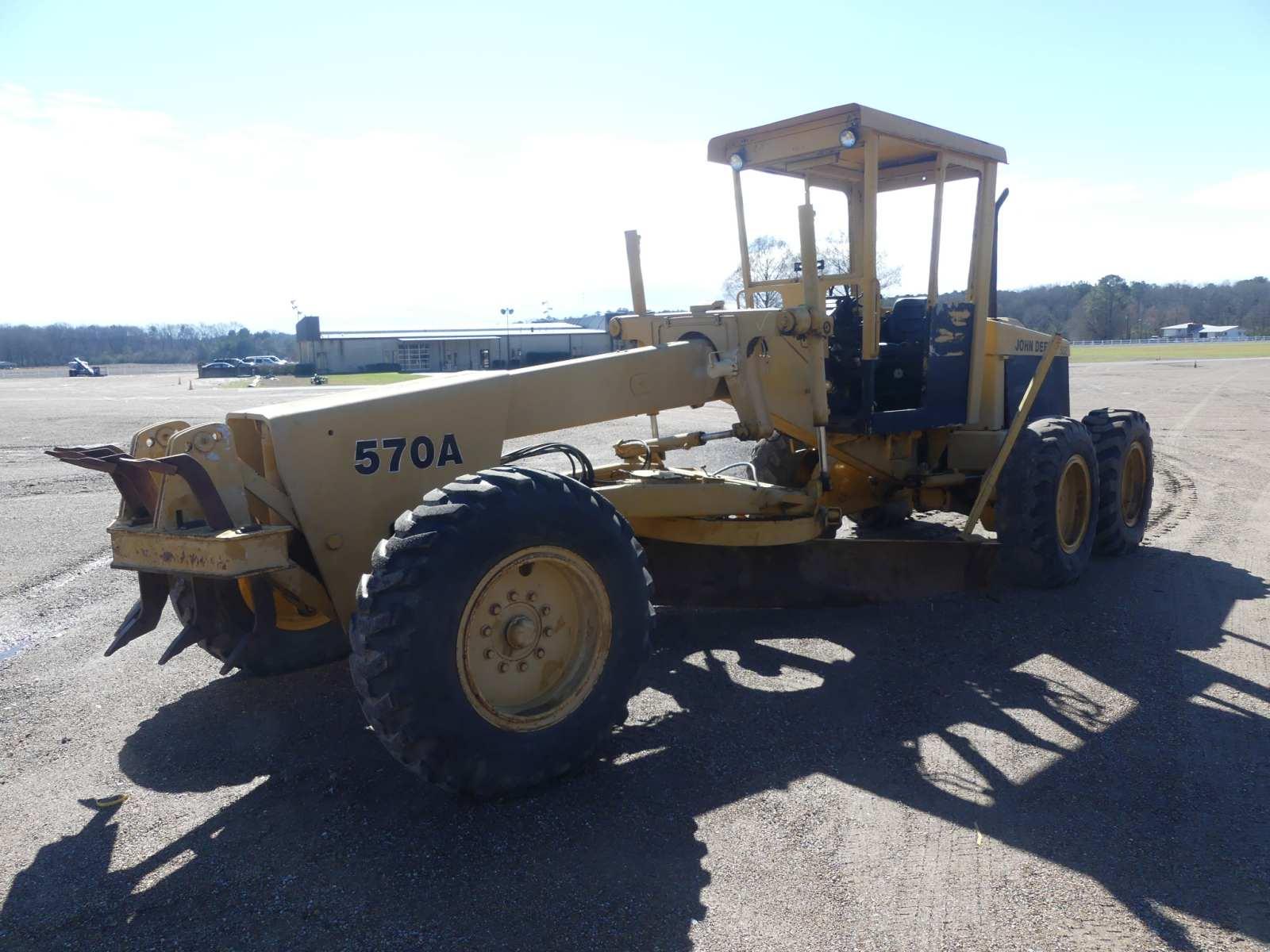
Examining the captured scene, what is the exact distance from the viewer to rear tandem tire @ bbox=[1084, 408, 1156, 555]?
7797 mm

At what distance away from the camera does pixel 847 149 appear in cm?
636

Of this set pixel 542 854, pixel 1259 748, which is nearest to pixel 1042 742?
pixel 1259 748

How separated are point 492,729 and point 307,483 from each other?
4.46 ft

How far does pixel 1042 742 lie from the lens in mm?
4574

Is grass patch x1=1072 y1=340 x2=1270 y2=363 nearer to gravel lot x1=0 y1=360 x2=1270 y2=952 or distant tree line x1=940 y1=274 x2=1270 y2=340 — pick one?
distant tree line x1=940 y1=274 x2=1270 y2=340

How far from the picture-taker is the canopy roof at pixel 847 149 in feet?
20.9

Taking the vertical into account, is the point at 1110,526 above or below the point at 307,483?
below

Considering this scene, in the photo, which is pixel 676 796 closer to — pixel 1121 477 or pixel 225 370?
pixel 1121 477

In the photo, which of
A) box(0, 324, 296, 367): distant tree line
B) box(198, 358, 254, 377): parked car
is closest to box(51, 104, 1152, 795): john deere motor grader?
box(198, 358, 254, 377): parked car

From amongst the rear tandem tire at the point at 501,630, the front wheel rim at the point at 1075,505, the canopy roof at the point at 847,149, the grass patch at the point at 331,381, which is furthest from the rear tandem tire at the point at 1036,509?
the grass patch at the point at 331,381

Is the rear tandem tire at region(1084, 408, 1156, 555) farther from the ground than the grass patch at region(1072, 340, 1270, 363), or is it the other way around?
the rear tandem tire at region(1084, 408, 1156, 555)

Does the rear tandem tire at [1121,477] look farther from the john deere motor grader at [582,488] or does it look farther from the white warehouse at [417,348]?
the white warehouse at [417,348]

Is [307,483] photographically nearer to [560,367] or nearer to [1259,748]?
[560,367]

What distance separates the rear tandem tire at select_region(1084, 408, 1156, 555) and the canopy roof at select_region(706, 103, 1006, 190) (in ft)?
7.88
